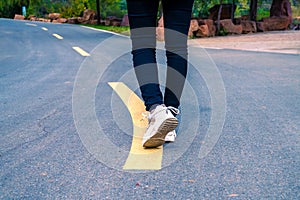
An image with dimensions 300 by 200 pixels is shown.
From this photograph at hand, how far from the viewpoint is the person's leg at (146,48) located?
88.7 inches

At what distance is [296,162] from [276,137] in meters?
0.44

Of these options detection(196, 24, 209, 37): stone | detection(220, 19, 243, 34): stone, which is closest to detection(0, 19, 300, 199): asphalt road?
detection(196, 24, 209, 37): stone

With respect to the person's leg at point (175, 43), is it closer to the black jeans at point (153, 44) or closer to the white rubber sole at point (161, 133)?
the black jeans at point (153, 44)

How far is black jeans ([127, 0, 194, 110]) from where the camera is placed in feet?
7.43

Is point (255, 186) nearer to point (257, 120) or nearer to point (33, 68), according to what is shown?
point (257, 120)

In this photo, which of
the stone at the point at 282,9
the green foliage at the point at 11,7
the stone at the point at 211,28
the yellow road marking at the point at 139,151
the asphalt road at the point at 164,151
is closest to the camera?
the asphalt road at the point at 164,151

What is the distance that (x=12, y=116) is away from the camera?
9.72 feet

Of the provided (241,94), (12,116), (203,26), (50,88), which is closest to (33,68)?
(50,88)

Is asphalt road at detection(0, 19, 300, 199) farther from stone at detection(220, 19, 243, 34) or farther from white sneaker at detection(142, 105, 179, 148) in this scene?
stone at detection(220, 19, 243, 34)

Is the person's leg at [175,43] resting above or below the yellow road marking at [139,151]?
above

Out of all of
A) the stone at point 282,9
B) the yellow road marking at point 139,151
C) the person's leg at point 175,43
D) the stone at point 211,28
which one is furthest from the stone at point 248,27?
the person's leg at point 175,43

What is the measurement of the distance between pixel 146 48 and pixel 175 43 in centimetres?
18

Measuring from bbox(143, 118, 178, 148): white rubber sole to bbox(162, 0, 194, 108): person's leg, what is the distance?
31cm

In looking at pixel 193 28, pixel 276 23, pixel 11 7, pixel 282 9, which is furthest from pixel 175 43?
pixel 11 7
